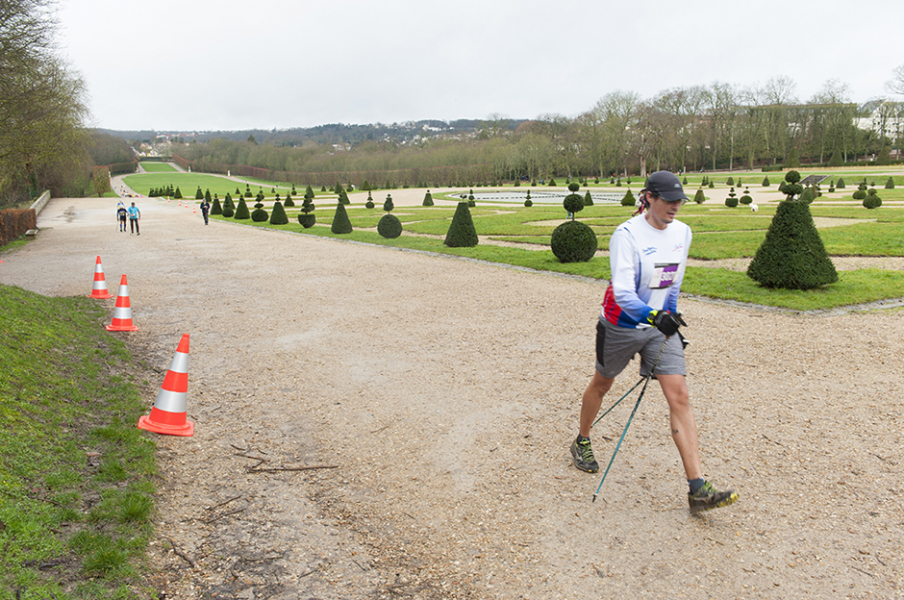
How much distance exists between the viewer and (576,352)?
7.08 meters

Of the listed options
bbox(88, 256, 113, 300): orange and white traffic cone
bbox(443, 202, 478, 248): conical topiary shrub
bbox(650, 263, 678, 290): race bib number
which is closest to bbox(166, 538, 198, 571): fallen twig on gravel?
bbox(650, 263, 678, 290): race bib number

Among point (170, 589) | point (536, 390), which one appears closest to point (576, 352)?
point (536, 390)

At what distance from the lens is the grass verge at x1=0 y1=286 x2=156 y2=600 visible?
9.30ft

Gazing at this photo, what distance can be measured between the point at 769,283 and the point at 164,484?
963 cm

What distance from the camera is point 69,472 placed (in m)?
3.86

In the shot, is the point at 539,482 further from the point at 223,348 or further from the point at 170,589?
the point at 223,348

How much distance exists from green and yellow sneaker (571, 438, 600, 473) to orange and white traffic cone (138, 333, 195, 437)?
310 cm

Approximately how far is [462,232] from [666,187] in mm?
13863

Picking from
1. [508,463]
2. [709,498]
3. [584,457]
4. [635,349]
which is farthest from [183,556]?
[709,498]

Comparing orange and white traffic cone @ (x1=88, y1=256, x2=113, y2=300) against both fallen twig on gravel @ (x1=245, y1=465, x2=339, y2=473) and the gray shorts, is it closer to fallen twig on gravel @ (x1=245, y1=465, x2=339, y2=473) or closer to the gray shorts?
fallen twig on gravel @ (x1=245, y1=465, x2=339, y2=473)

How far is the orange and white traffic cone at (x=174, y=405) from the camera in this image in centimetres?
491

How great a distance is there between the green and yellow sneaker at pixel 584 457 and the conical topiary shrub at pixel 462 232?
43.5 feet

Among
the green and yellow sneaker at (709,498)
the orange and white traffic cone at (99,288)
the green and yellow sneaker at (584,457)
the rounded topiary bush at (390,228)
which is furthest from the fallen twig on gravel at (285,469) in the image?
the rounded topiary bush at (390,228)

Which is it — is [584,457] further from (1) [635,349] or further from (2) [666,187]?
(2) [666,187]
